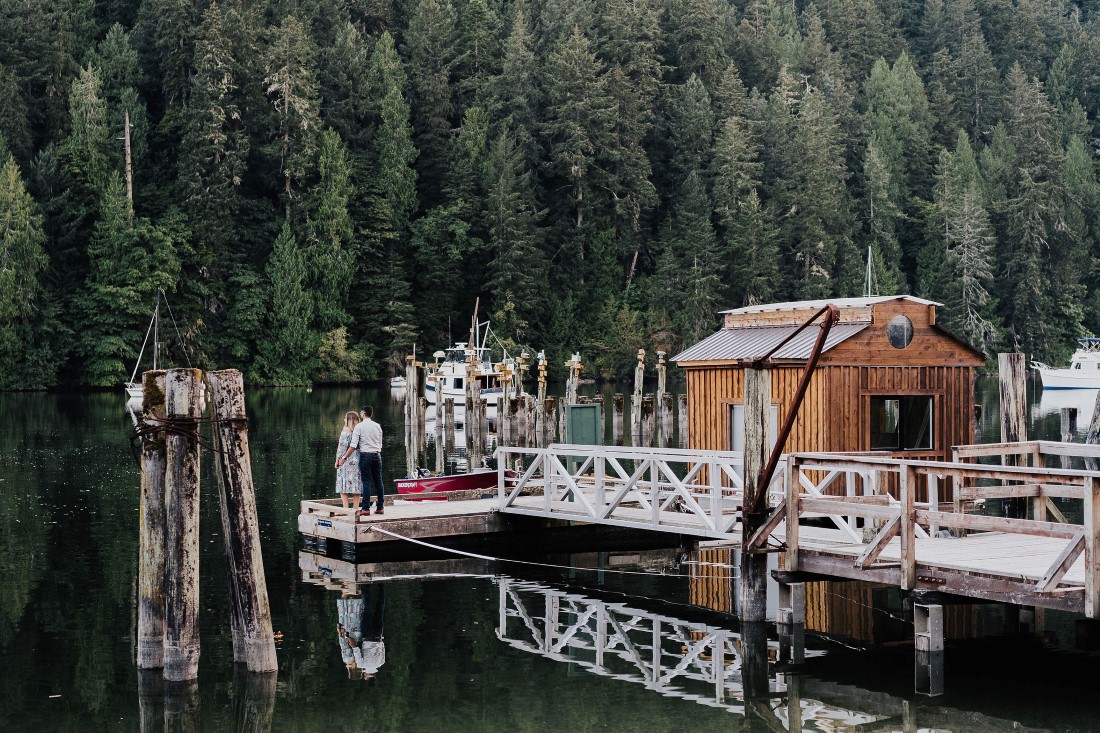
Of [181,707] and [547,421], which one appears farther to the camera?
[547,421]

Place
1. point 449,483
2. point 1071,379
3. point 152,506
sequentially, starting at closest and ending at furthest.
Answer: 1. point 152,506
2. point 449,483
3. point 1071,379

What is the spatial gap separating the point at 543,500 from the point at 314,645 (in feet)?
Result: 22.7

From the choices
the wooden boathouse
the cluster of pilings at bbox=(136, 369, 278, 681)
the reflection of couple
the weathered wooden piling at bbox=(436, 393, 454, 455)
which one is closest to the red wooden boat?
the wooden boathouse

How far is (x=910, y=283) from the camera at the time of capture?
334 feet

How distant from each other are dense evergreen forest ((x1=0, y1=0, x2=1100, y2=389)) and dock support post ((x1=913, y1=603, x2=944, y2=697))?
6491cm

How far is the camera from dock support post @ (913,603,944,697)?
15078 mm

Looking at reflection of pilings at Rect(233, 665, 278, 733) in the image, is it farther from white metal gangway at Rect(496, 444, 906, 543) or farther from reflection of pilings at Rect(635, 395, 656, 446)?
reflection of pilings at Rect(635, 395, 656, 446)

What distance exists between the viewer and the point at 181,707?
47.0 ft

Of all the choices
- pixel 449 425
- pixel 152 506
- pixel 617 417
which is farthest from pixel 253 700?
pixel 449 425

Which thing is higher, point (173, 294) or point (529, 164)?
point (529, 164)

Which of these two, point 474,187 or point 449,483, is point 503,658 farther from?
point 474,187

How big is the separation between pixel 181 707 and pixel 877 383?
12.8 m

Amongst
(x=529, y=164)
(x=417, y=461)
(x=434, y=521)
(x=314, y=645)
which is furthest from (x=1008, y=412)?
(x=529, y=164)

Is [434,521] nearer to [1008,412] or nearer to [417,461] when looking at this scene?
[1008,412]
